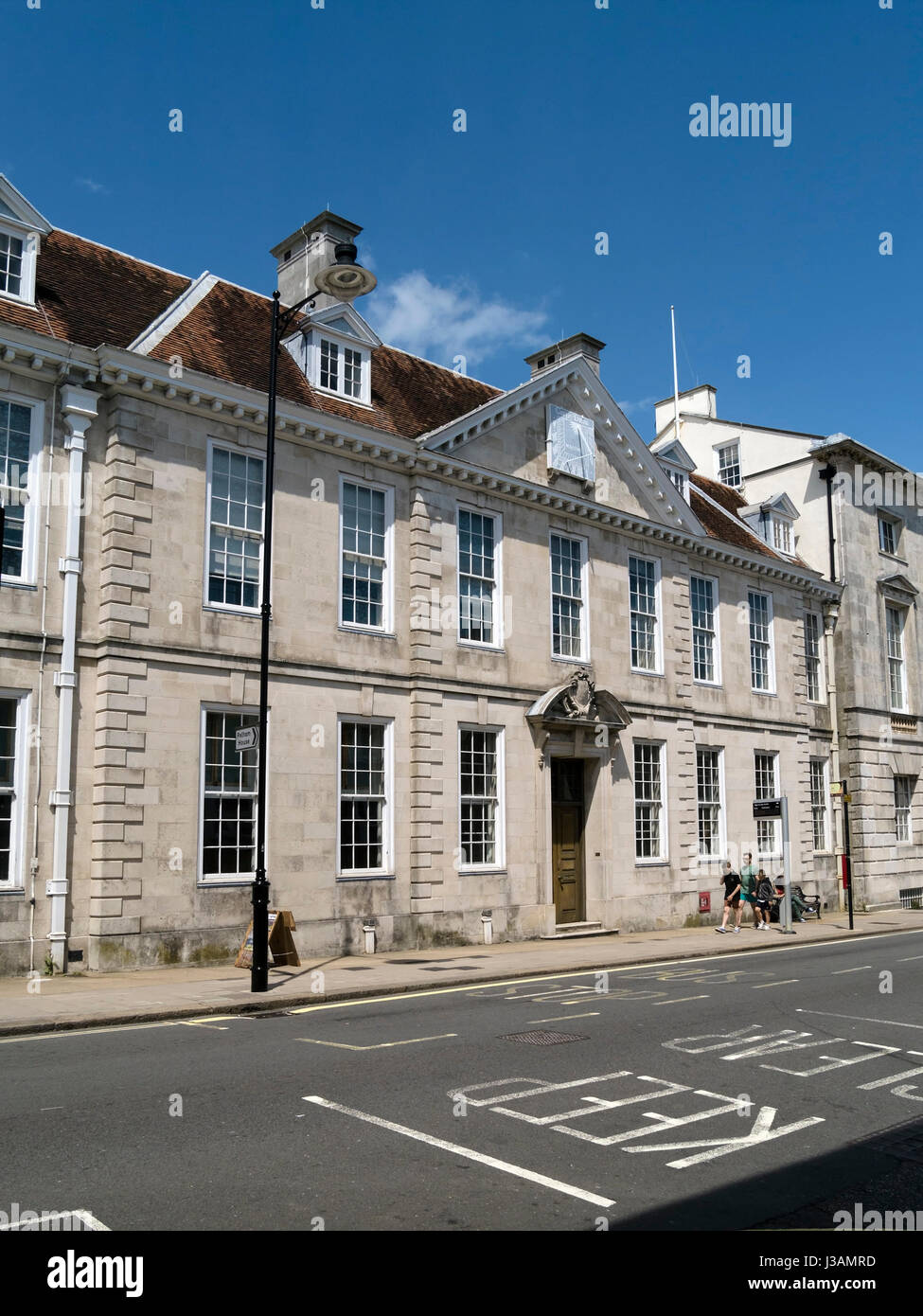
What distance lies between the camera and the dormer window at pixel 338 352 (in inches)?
869

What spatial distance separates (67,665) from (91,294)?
23.8 ft

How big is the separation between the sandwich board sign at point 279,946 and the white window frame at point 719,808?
1365 cm

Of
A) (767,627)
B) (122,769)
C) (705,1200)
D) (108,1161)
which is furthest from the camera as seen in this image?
(767,627)

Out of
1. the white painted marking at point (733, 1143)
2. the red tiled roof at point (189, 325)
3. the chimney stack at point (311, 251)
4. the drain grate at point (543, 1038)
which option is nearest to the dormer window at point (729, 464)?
the red tiled roof at point (189, 325)

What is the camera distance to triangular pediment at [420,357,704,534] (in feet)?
78.3

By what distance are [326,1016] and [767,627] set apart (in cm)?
2293

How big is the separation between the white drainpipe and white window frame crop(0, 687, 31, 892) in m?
0.44

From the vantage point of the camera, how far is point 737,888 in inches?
1013

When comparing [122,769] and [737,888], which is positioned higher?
[122,769]

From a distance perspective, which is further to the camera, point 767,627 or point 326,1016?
point 767,627

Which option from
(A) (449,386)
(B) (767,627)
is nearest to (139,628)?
(A) (449,386)

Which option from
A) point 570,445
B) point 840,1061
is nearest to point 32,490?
point 570,445
